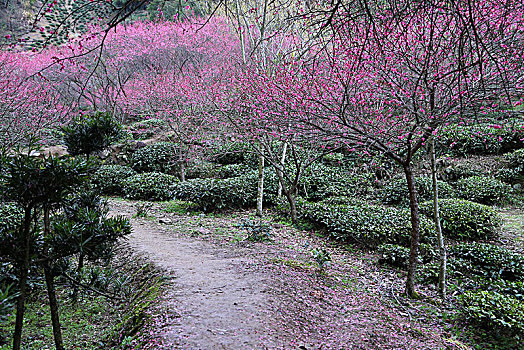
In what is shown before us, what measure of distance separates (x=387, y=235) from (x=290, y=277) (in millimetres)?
2690

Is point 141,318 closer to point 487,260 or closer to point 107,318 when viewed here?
point 107,318

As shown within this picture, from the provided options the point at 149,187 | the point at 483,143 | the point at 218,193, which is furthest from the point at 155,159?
the point at 483,143

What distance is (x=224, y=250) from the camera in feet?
17.2

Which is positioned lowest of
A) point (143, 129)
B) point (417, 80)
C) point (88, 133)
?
point (88, 133)

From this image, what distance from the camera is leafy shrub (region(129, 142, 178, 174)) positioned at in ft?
38.8

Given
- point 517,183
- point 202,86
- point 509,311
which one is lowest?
point 509,311

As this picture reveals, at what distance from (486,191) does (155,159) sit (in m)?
10.7

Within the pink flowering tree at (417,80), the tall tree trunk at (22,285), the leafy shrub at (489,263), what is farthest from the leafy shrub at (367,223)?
the tall tree trunk at (22,285)

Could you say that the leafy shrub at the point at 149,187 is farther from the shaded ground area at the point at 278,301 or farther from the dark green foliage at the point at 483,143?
the dark green foliage at the point at 483,143

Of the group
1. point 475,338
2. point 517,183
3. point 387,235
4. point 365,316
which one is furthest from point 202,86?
point 517,183

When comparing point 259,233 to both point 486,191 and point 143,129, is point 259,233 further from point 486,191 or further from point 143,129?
point 143,129

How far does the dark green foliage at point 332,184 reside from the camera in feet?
30.4

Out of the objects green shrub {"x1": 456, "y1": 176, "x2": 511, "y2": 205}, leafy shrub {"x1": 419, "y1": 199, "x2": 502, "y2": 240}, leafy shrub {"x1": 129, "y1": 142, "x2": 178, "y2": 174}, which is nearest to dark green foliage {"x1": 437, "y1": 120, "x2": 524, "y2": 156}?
green shrub {"x1": 456, "y1": 176, "x2": 511, "y2": 205}

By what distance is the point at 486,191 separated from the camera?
8617mm
